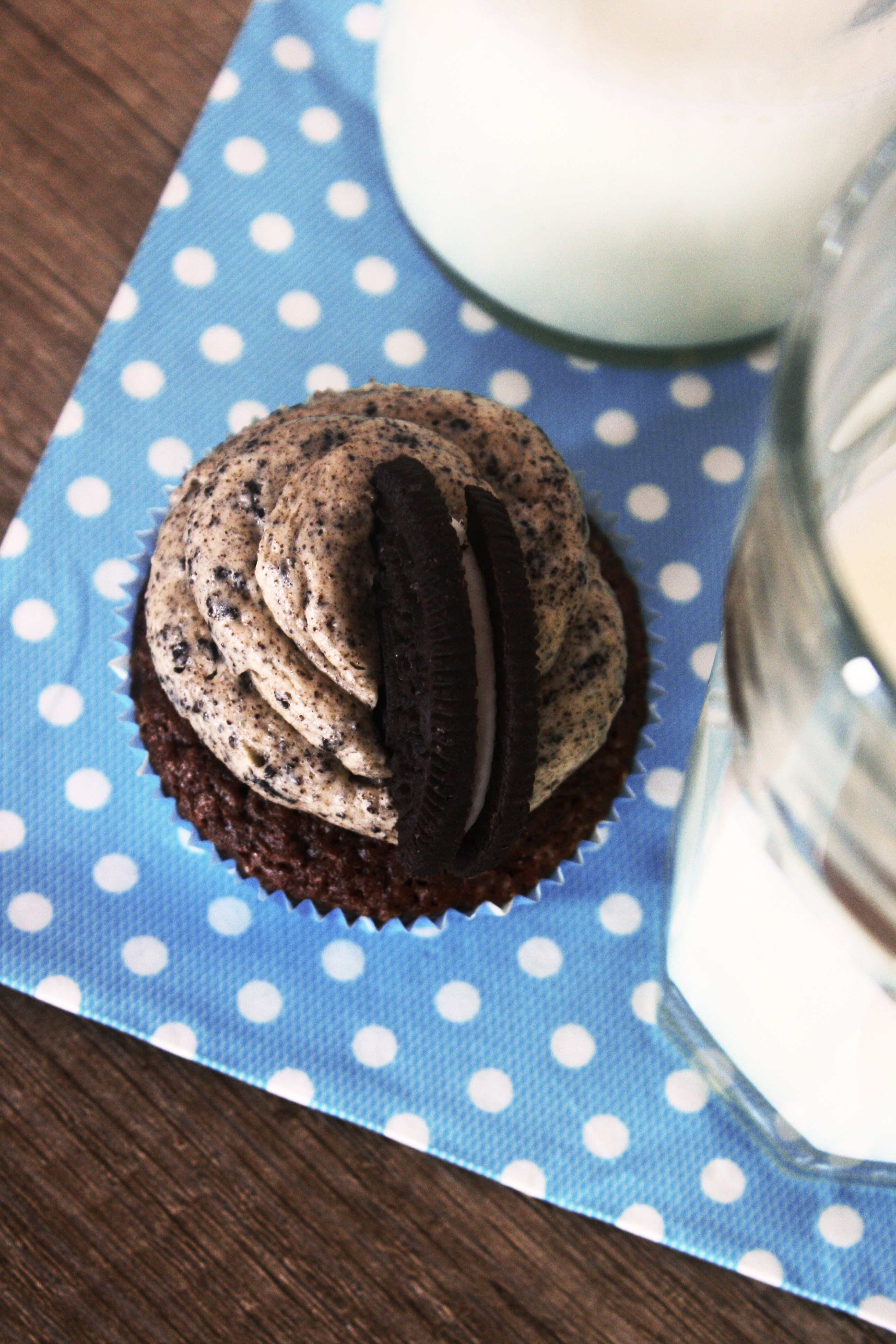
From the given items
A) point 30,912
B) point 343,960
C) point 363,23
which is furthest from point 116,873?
point 363,23

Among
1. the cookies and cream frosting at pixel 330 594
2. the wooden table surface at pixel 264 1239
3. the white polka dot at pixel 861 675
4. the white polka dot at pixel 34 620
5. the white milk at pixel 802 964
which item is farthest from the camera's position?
the white polka dot at pixel 34 620

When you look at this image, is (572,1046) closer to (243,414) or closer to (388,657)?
(388,657)

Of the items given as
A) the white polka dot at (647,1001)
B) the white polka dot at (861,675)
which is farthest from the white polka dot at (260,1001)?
the white polka dot at (861,675)

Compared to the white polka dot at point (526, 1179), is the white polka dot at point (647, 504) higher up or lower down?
higher up

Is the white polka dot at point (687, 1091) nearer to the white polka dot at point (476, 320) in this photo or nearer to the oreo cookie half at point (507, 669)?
the oreo cookie half at point (507, 669)

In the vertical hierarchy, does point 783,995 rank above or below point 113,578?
below

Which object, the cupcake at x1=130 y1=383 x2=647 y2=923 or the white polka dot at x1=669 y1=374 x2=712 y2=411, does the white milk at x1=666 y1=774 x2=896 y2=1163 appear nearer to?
the cupcake at x1=130 y1=383 x2=647 y2=923

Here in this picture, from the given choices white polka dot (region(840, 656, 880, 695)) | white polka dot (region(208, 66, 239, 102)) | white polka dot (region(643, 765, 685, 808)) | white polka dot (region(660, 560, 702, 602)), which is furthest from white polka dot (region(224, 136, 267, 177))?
white polka dot (region(840, 656, 880, 695))

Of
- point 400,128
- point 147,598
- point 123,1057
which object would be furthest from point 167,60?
point 123,1057
